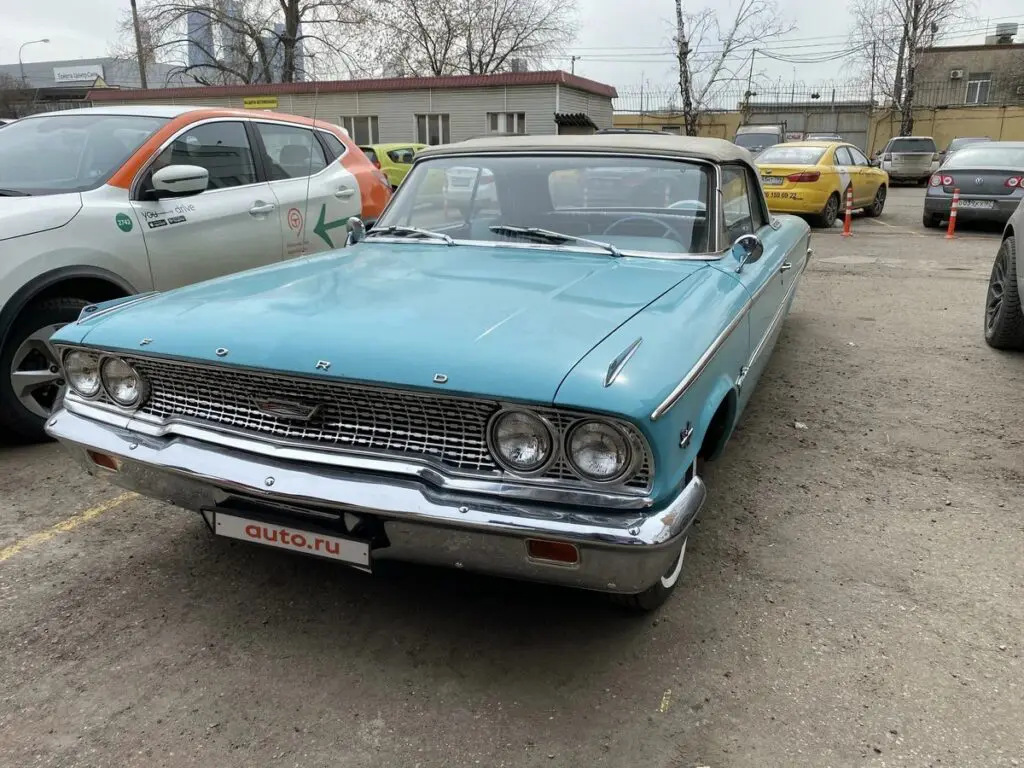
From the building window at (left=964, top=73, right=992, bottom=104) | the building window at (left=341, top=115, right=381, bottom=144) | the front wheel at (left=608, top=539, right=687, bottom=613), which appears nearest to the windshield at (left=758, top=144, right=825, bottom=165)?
the front wheel at (left=608, top=539, right=687, bottom=613)

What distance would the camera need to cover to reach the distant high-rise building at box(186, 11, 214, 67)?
35.1 metres

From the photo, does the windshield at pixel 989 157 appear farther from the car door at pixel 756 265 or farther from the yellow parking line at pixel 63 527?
the yellow parking line at pixel 63 527

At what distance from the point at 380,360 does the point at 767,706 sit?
152cm

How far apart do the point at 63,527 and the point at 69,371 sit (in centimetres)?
93

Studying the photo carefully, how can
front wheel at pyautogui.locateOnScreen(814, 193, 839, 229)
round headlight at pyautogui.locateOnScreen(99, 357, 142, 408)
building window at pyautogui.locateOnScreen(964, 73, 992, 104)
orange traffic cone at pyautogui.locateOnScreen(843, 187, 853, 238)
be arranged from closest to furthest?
round headlight at pyautogui.locateOnScreen(99, 357, 142, 408), orange traffic cone at pyautogui.locateOnScreen(843, 187, 853, 238), front wheel at pyautogui.locateOnScreen(814, 193, 839, 229), building window at pyautogui.locateOnScreen(964, 73, 992, 104)

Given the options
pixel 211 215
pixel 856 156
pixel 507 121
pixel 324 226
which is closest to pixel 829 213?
pixel 856 156

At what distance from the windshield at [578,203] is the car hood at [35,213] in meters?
1.76

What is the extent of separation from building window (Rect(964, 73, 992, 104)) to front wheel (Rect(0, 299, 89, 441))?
187 ft

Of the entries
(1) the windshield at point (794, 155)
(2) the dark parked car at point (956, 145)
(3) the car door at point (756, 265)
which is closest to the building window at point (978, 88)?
(2) the dark parked car at point (956, 145)

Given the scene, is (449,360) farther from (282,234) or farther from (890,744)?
(282,234)

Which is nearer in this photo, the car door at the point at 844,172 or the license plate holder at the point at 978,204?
the license plate holder at the point at 978,204

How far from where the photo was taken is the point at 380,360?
7.34ft

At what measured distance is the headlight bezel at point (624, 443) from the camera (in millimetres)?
2074

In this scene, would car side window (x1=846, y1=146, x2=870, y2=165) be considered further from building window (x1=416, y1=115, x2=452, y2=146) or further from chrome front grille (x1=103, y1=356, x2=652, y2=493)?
building window (x1=416, y1=115, x2=452, y2=146)
